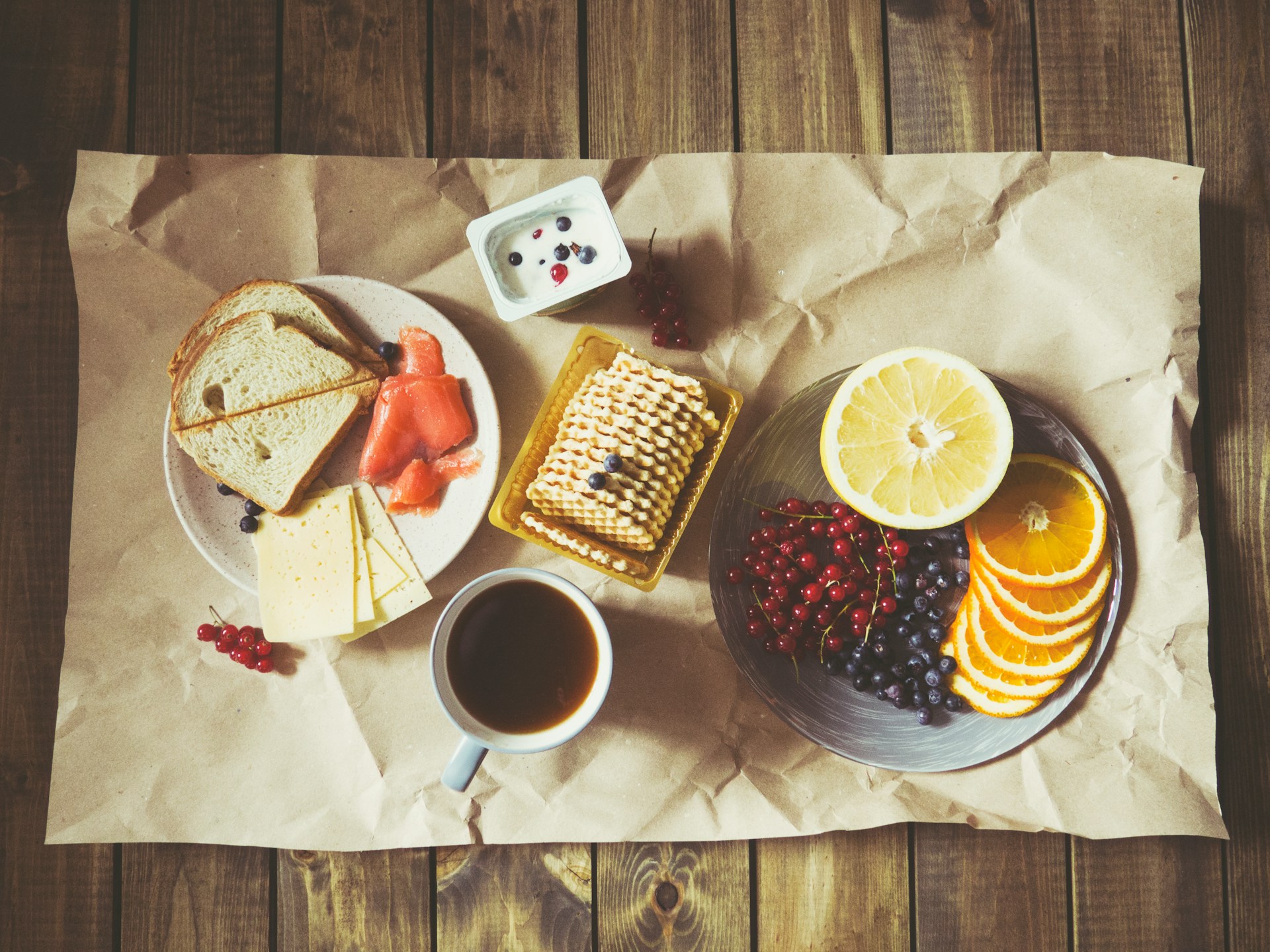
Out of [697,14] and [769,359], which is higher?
[697,14]

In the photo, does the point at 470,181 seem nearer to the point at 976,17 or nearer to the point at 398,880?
the point at 976,17

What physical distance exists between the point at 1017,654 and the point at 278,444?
1.58 m

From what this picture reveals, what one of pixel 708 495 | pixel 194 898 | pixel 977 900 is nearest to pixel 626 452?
pixel 708 495

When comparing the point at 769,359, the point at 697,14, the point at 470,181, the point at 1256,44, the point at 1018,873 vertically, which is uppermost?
the point at 697,14

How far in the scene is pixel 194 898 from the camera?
1.80 m

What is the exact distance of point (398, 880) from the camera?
179cm

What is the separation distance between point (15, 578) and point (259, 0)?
140 cm

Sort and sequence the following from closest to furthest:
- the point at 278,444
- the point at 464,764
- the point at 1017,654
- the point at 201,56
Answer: the point at 464,764
the point at 1017,654
the point at 278,444
the point at 201,56

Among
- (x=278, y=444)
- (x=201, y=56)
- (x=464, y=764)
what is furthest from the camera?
(x=201, y=56)

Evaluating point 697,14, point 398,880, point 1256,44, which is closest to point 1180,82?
point 1256,44

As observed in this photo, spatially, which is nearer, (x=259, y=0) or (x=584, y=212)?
(x=584, y=212)

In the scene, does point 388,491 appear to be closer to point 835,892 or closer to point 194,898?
point 194,898

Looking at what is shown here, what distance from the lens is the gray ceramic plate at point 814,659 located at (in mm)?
1697

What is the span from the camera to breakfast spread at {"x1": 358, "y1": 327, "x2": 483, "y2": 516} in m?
1.68
